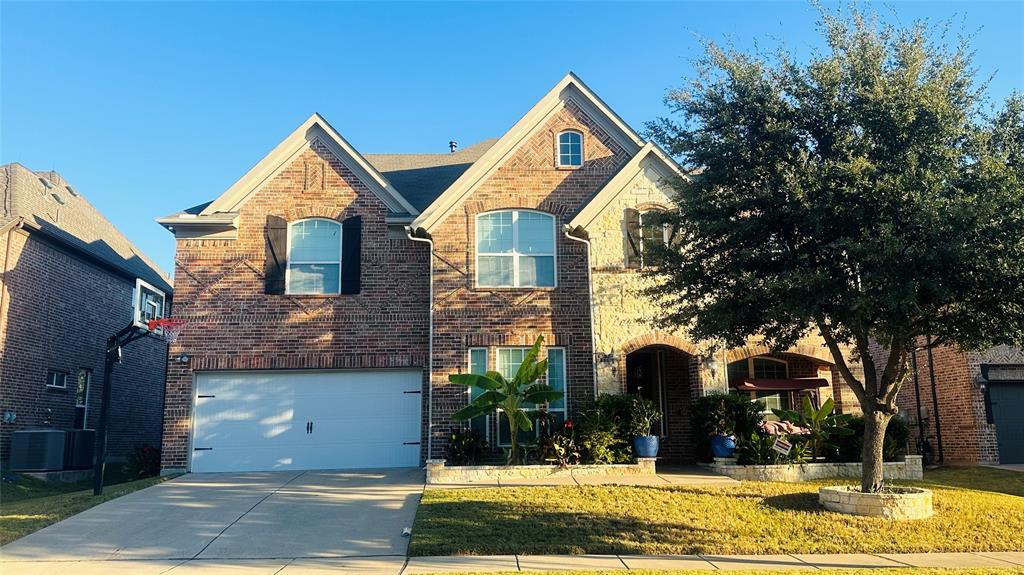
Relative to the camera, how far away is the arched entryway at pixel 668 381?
587 inches

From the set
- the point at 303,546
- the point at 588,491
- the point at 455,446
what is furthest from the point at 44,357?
the point at 588,491

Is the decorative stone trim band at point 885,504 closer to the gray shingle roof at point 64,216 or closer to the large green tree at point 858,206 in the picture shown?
the large green tree at point 858,206

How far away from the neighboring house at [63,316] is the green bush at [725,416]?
14.5m

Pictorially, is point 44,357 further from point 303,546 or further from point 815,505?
point 815,505

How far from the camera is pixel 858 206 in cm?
927

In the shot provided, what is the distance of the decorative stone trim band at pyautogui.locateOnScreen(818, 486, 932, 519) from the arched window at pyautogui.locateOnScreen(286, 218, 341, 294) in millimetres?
10476

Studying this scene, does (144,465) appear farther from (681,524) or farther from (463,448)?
(681,524)

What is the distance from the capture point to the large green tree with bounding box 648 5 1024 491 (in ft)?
28.8

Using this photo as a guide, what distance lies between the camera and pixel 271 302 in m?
15.4

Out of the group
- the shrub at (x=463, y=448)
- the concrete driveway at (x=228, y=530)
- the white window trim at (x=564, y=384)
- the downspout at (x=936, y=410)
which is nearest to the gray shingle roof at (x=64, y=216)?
the concrete driveway at (x=228, y=530)

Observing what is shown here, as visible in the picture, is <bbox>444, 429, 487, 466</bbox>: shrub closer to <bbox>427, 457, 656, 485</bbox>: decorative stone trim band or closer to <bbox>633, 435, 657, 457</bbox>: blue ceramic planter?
<bbox>427, 457, 656, 485</bbox>: decorative stone trim band

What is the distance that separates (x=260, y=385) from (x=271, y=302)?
1.79m

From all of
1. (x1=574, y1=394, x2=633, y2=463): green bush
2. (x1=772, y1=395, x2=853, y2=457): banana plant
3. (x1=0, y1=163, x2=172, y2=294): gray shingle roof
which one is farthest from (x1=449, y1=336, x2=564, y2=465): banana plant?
(x1=0, y1=163, x2=172, y2=294): gray shingle roof

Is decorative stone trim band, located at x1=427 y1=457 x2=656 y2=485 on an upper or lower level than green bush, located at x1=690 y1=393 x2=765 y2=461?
lower
